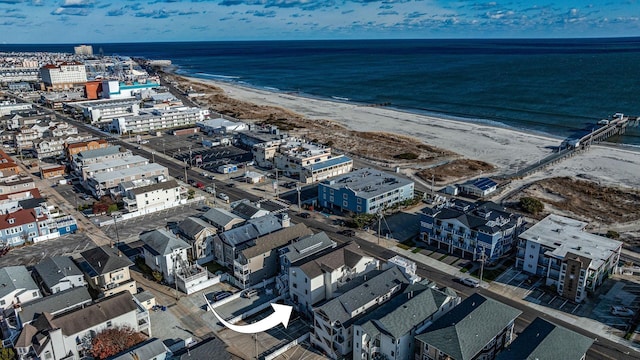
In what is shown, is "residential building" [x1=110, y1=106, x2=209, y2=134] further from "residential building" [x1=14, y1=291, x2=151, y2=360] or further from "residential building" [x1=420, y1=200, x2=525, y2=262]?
"residential building" [x1=420, y1=200, x2=525, y2=262]

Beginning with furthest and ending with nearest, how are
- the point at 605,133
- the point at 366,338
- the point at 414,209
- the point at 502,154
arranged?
the point at 605,133
the point at 502,154
the point at 414,209
the point at 366,338

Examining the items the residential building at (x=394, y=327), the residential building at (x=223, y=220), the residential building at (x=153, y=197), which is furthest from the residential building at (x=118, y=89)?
the residential building at (x=394, y=327)

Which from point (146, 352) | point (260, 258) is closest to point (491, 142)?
point (260, 258)

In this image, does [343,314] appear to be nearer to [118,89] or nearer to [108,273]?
[108,273]

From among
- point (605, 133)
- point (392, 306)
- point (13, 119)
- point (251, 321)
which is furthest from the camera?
point (13, 119)

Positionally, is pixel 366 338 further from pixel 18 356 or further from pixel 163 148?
pixel 163 148

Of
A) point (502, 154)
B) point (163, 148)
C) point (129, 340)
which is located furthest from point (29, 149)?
point (502, 154)
